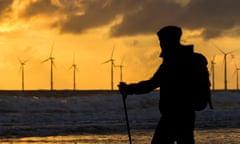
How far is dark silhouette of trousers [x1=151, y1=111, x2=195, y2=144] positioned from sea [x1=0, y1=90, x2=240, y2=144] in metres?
10.2

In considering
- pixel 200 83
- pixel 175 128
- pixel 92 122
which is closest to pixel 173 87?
pixel 200 83

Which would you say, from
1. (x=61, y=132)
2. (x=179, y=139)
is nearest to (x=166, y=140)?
(x=179, y=139)

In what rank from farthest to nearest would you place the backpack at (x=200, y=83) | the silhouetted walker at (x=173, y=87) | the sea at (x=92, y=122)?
the sea at (x=92, y=122), the silhouetted walker at (x=173, y=87), the backpack at (x=200, y=83)

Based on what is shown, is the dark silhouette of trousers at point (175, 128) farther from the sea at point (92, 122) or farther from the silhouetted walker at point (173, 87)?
the sea at point (92, 122)

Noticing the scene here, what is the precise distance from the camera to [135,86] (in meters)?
8.02

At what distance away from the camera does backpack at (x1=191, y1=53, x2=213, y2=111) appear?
7750 millimetres

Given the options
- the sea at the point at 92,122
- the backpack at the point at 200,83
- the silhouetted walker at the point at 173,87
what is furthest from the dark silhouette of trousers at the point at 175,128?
the sea at the point at 92,122

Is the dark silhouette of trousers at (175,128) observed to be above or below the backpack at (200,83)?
below

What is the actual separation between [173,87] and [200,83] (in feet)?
1.07

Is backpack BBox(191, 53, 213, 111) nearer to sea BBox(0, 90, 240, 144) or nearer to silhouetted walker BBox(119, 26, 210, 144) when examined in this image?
silhouetted walker BBox(119, 26, 210, 144)

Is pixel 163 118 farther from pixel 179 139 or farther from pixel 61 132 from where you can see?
pixel 61 132

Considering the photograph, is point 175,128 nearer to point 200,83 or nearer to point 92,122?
point 200,83

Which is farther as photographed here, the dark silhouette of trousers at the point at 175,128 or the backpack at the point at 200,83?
the dark silhouette of trousers at the point at 175,128

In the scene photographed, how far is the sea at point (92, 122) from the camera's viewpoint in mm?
20109
